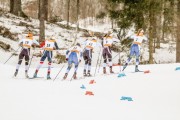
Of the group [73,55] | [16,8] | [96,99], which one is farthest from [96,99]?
[16,8]

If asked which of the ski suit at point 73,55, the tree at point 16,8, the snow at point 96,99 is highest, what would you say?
the tree at point 16,8

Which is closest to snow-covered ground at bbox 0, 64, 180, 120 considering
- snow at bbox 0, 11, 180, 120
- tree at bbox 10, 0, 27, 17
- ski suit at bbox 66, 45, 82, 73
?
snow at bbox 0, 11, 180, 120

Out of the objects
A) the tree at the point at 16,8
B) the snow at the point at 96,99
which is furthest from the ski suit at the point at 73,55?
the tree at the point at 16,8

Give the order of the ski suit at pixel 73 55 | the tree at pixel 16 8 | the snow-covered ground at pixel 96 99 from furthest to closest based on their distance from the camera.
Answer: the tree at pixel 16 8, the ski suit at pixel 73 55, the snow-covered ground at pixel 96 99

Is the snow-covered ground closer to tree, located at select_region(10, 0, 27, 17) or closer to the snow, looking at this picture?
the snow

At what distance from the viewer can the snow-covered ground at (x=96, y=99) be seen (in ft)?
30.6

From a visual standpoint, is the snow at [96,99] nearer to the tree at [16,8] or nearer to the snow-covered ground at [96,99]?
the snow-covered ground at [96,99]

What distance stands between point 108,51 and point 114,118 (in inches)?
332

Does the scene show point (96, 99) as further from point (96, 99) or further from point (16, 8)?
point (16, 8)

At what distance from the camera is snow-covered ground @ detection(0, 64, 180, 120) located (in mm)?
9320

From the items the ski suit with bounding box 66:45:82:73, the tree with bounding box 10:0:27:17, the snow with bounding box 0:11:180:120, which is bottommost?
the snow with bounding box 0:11:180:120

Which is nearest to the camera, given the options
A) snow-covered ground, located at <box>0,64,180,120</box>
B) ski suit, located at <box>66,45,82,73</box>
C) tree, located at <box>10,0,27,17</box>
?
snow-covered ground, located at <box>0,64,180,120</box>

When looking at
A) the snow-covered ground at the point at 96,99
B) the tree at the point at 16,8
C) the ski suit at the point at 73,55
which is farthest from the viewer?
the tree at the point at 16,8

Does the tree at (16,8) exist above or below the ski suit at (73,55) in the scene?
above
